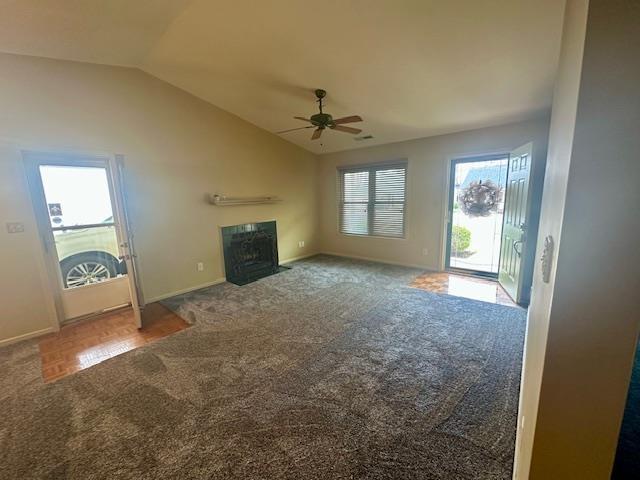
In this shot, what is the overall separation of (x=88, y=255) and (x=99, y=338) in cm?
113

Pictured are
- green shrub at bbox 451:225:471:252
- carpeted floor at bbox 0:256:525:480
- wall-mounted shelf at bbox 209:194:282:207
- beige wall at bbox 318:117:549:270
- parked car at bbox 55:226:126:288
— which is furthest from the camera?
Answer: green shrub at bbox 451:225:471:252

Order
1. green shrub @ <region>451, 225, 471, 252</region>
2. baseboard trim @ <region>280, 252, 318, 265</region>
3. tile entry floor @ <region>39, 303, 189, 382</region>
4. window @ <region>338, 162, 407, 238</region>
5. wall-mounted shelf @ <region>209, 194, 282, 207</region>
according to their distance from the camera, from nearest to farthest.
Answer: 1. tile entry floor @ <region>39, 303, 189, 382</region>
2. wall-mounted shelf @ <region>209, 194, 282, 207</region>
3. green shrub @ <region>451, 225, 471, 252</region>
4. window @ <region>338, 162, 407, 238</region>
5. baseboard trim @ <region>280, 252, 318, 265</region>

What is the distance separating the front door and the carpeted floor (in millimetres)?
625

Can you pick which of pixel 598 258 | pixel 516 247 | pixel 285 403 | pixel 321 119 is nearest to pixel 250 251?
pixel 321 119

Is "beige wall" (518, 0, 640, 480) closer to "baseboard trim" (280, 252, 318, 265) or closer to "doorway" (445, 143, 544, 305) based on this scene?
"doorway" (445, 143, 544, 305)

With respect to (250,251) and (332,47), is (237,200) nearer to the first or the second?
(250,251)

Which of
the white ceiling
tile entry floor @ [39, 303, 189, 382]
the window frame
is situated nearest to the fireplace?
tile entry floor @ [39, 303, 189, 382]

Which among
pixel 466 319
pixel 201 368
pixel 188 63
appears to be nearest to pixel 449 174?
pixel 466 319

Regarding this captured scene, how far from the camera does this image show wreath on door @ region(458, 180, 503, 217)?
433cm

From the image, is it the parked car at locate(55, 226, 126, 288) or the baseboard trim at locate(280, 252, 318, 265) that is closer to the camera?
the parked car at locate(55, 226, 126, 288)

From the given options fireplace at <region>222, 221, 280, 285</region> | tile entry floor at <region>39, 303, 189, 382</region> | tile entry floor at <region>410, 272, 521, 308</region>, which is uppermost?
fireplace at <region>222, 221, 280, 285</region>

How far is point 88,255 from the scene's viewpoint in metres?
3.27

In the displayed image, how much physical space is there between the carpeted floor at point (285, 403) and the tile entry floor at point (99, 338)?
13 centimetres

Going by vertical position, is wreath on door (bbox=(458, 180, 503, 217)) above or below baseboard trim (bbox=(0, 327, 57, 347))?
above
